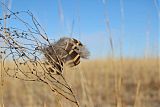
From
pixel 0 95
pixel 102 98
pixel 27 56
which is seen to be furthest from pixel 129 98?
pixel 27 56

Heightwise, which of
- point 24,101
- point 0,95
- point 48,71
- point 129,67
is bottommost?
point 129,67

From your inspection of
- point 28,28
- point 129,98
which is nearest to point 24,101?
point 129,98

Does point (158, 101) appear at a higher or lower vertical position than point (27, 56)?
lower

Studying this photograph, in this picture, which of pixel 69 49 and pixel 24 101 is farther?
pixel 24 101

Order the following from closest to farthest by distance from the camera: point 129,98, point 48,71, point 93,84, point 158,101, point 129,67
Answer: point 48,71 < point 158,101 < point 129,98 < point 93,84 < point 129,67

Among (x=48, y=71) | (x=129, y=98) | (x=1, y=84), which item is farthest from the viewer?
(x=129, y=98)

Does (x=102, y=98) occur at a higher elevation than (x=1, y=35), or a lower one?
lower

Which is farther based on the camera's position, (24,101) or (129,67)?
(129,67)

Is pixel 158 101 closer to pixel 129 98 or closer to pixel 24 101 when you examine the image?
pixel 129 98

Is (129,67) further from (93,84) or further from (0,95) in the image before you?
(0,95)
